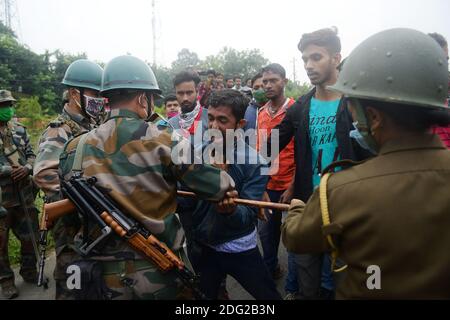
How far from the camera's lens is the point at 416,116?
1.21 meters

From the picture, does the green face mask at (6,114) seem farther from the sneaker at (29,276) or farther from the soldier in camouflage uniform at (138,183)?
the soldier in camouflage uniform at (138,183)

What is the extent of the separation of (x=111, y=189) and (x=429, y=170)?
4.59 feet

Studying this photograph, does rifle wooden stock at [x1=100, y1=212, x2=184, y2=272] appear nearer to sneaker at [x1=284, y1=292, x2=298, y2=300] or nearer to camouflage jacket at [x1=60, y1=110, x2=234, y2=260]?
camouflage jacket at [x1=60, y1=110, x2=234, y2=260]

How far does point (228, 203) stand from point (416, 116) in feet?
3.46

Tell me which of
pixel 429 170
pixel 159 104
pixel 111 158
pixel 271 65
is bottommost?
pixel 159 104

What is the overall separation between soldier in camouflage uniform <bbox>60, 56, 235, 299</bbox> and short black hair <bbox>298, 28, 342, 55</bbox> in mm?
1360

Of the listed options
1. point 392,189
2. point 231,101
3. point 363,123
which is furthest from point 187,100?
point 392,189

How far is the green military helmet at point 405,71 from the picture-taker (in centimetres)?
120

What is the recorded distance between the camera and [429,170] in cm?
111

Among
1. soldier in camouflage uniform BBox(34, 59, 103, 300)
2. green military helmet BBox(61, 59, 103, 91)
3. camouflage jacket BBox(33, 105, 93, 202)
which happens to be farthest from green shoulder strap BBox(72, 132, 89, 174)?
green military helmet BBox(61, 59, 103, 91)

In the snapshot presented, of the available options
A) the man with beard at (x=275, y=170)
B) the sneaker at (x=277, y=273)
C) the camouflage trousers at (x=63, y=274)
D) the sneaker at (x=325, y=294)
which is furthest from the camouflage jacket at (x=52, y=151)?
the sneaker at (x=277, y=273)

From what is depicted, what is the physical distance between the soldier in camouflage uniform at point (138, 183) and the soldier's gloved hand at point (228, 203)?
3 cm
